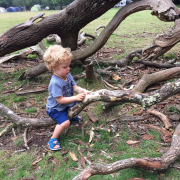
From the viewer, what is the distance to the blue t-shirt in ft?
8.80

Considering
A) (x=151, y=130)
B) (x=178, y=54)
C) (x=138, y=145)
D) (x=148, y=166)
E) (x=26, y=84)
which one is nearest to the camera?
(x=148, y=166)

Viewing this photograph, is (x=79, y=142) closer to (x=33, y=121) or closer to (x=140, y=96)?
(x=33, y=121)

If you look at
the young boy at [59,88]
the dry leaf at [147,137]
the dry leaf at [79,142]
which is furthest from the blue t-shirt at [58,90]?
the dry leaf at [147,137]

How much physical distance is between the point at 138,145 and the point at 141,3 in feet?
11.7

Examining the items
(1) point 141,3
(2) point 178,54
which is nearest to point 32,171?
(1) point 141,3

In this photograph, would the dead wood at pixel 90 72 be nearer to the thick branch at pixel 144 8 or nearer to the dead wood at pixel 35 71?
the thick branch at pixel 144 8

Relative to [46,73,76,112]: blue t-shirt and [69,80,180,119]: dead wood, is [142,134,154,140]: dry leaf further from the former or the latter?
[46,73,76,112]: blue t-shirt

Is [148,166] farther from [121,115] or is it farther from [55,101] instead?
[55,101]

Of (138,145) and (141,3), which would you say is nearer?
(138,145)

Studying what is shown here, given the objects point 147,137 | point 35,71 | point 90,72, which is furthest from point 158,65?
point 35,71

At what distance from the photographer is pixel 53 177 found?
7.75ft

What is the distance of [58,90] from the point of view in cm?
269

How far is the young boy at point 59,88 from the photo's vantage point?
8.47ft

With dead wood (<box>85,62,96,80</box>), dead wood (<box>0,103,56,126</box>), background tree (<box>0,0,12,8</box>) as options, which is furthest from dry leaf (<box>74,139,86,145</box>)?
background tree (<box>0,0,12,8</box>)
